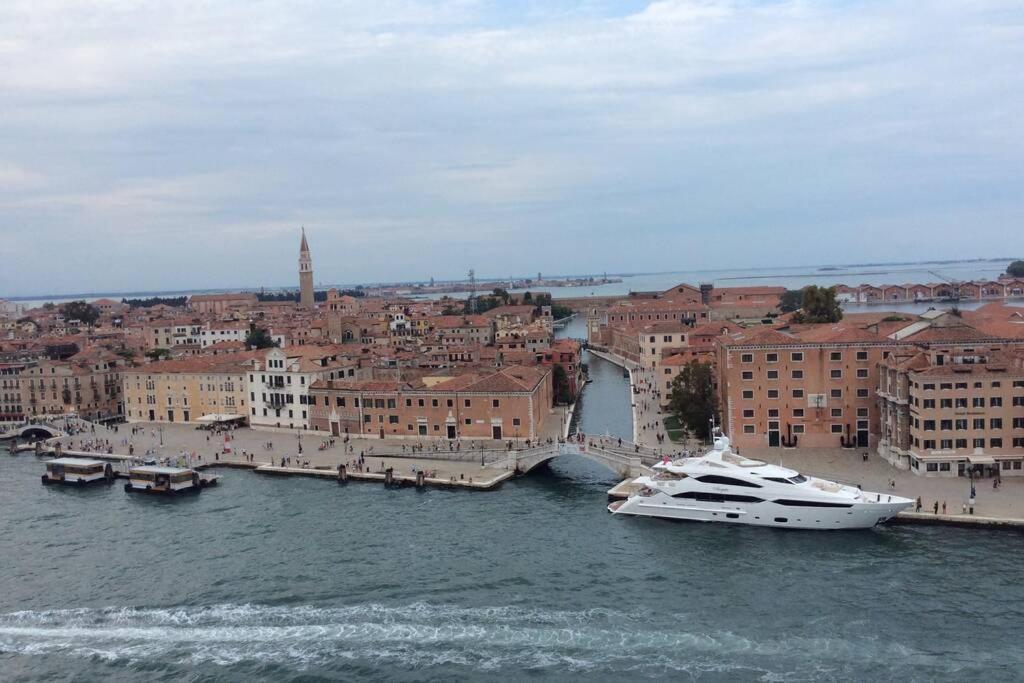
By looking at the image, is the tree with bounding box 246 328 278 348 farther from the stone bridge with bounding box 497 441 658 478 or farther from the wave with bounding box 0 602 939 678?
the wave with bounding box 0 602 939 678

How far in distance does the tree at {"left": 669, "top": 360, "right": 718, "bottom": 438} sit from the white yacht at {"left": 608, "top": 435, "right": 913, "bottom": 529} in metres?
8.61

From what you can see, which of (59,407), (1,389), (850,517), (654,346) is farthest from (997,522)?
(1,389)

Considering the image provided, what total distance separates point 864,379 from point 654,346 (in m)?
33.2

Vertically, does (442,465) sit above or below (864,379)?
below

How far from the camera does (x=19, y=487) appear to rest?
37969 millimetres

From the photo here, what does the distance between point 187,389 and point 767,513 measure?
1392 inches

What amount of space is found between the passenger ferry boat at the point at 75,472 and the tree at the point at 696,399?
2576 cm

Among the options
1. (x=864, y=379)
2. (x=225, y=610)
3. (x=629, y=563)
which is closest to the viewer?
(x=225, y=610)

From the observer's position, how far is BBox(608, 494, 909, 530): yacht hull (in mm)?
26000

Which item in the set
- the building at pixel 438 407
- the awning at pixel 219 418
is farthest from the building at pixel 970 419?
the awning at pixel 219 418

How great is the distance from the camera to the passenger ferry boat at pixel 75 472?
3791 centimetres

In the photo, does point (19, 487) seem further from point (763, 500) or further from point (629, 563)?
point (763, 500)

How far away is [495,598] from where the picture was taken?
22234mm

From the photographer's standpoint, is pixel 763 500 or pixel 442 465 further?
pixel 442 465
